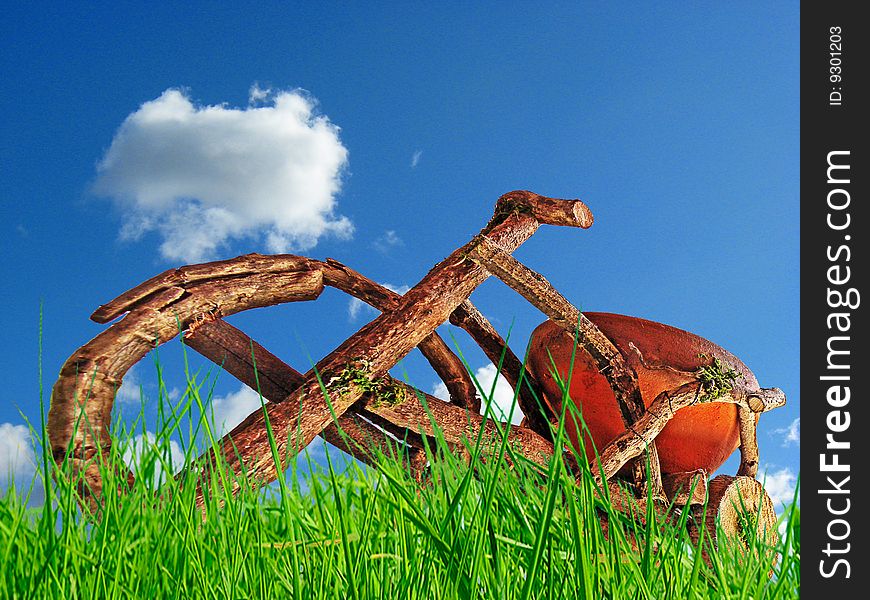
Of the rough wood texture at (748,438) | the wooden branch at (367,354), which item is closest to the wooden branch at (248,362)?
the wooden branch at (367,354)

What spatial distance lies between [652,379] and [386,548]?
2.18 meters

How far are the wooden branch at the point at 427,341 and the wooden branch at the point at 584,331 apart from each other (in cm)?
35

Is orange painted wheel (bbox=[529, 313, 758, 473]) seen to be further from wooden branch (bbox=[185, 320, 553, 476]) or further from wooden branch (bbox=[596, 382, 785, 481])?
wooden branch (bbox=[185, 320, 553, 476])

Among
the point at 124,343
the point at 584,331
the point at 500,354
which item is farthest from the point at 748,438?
the point at 124,343

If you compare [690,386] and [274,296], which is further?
[690,386]

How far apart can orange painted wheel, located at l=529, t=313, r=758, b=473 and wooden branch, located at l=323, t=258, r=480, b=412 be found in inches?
13.6

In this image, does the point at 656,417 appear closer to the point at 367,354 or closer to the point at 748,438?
the point at 748,438

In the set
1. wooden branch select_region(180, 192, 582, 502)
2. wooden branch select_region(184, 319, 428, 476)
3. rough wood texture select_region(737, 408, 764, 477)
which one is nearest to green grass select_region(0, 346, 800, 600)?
wooden branch select_region(180, 192, 582, 502)

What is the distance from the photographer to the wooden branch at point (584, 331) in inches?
106

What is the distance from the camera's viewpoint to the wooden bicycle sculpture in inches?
85.9
